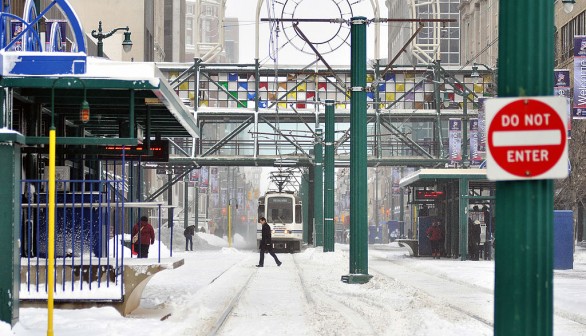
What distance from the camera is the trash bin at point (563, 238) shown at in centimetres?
3347

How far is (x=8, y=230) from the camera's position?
13.3 metres

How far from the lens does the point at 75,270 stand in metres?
16.4

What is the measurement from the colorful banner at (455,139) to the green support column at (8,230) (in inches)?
1598

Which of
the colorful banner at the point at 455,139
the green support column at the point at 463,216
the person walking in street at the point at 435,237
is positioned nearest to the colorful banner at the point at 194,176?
the colorful banner at the point at 455,139

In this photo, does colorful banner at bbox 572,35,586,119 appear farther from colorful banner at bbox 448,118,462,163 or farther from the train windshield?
the train windshield

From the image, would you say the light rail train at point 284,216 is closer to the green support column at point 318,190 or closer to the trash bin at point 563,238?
the green support column at point 318,190

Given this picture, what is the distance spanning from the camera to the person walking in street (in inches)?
1775

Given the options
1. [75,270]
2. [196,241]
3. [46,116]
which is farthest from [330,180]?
[196,241]

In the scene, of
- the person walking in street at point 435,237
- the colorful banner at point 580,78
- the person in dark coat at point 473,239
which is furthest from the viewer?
the person walking in street at point 435,237

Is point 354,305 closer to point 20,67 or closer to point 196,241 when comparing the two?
point 20,67

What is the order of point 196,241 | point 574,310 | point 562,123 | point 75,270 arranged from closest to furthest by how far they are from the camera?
point 562,123 → point 75,270 → point 574,310 → point 196,241

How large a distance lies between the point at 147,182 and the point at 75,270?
68.1 meters

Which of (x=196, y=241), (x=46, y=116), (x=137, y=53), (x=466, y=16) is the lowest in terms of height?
(x=196, y=241)

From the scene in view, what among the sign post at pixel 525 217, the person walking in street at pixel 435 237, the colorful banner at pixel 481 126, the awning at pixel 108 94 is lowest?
the person walking in street at pixel 435 237
